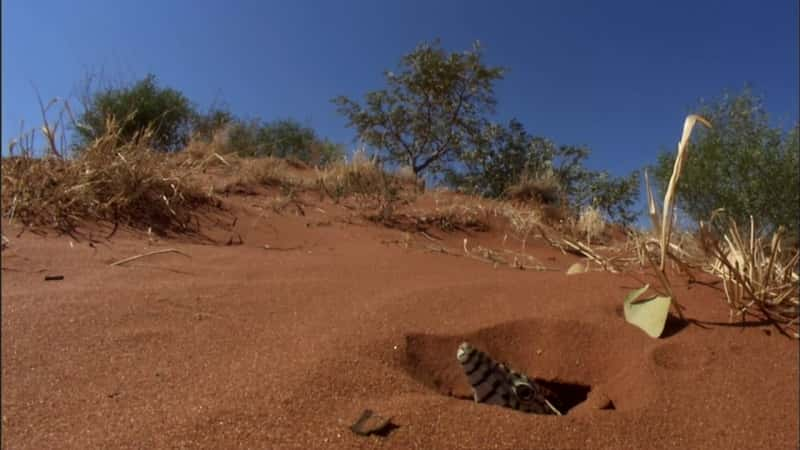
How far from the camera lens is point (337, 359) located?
50.1 inches

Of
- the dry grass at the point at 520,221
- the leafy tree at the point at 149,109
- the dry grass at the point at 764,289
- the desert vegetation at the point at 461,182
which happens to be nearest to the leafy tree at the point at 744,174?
the desert vegetation at the point at 461,182

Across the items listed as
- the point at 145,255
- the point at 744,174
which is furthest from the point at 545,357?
the point at 744,174

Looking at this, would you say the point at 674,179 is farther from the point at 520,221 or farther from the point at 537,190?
the point at 537,190

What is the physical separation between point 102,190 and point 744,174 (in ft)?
19.7

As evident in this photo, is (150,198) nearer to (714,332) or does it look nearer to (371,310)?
(371,310)

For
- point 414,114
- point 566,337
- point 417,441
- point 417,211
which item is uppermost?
point 414,114

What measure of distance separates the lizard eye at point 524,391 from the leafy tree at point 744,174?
16.2ft

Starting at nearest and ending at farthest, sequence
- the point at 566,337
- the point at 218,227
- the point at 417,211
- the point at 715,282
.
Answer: the point at 566,337, the point at 715,282, the point at 218,227, the point at 417,211

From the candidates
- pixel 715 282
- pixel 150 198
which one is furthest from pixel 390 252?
pixel 715 282

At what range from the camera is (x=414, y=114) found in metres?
10.9

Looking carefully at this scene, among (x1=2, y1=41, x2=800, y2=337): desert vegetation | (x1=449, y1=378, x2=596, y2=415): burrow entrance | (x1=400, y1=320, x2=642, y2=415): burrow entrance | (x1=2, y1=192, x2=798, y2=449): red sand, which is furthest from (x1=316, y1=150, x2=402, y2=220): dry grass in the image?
(x1=449, y1=378, x2=596, y2=415): burrow entrance

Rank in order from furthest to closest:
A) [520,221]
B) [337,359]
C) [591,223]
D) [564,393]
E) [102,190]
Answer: [591,223], [520,221], [102,190], [564,393], [337,359]

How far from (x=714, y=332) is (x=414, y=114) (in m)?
9.70

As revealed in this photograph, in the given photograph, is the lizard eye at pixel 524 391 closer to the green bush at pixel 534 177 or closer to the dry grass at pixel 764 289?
the dry grass at pixel 764 289
